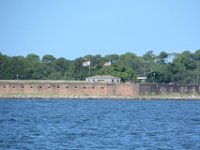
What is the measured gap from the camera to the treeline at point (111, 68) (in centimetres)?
13312

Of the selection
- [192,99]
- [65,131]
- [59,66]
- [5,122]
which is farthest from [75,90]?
[65,131]

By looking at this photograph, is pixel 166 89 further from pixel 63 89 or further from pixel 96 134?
pixel 96 134

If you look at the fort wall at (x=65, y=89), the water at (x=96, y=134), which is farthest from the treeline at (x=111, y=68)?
the water at (x=96, y=134)

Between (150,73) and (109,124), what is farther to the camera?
(150,73)

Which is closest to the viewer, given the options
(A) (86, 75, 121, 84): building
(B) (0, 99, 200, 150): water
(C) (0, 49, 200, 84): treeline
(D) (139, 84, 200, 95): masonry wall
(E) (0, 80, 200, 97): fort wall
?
(B) (0, 99, 200, 150): water

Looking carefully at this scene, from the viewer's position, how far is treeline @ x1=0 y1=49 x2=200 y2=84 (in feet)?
437

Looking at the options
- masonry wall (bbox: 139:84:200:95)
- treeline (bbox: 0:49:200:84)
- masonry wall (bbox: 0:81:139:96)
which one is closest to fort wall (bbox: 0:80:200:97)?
masonry wall (bbox: 0:81:139:96)

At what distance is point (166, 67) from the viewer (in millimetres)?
143625

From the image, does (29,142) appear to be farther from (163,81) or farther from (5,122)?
(163,81)

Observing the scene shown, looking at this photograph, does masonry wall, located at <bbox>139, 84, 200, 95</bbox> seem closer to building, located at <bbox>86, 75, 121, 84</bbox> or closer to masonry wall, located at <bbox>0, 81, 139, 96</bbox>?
masonry wall, located at <bbox>0, 81, 139, 96</bbox>

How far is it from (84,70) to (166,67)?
586 inches

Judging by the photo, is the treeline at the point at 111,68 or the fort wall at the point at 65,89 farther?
the treeline at the point at 111,68

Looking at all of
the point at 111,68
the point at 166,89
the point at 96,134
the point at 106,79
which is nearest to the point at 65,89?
the point at 106,79

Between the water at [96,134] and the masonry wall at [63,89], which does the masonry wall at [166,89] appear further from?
the water at [96,134]
